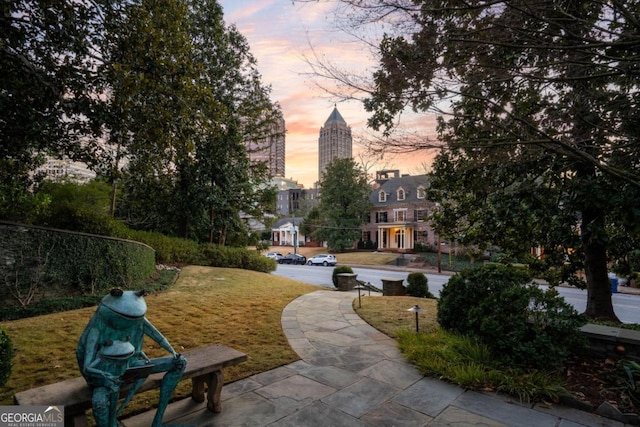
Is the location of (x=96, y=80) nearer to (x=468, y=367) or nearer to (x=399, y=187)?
(x=468, y=367)

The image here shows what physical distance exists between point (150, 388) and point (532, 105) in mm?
7242

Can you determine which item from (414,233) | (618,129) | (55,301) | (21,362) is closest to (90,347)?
(21,362)

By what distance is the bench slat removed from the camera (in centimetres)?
243

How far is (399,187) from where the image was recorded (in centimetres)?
4425

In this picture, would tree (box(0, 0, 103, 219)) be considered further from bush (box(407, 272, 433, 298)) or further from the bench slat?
bush (box(407, 272, 433, 298))

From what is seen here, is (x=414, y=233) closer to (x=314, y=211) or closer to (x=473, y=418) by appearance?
(x=314, y=211)

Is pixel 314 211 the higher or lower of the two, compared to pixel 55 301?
higher

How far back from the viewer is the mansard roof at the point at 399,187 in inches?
1657

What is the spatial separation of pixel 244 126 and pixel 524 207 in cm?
1642

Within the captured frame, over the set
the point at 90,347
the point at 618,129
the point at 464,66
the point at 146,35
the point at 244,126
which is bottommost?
the point at 90,347

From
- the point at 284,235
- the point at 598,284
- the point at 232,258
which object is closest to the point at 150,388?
the point at 598,284

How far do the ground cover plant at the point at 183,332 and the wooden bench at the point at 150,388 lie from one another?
58 cm

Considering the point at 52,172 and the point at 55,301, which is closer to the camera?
the point at 55,301

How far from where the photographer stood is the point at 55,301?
7395 millimetres
